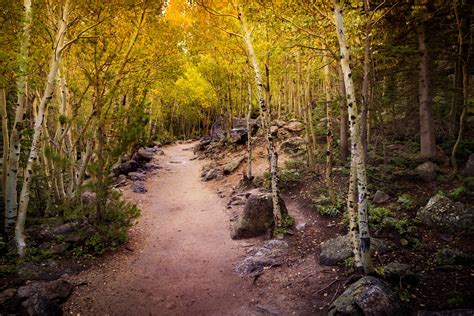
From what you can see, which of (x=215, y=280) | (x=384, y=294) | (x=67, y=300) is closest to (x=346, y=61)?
(x=384, y=294)

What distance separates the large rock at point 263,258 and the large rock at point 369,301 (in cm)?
277

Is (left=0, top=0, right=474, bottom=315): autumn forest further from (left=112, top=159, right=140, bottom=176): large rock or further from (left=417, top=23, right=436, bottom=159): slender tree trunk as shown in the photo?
(left=112, top=159, right=140, bottom=176): large rock

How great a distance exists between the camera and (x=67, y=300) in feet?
22.1

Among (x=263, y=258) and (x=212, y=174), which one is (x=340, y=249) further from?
(x=212, y=174)

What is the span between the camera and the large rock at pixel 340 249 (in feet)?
23.4

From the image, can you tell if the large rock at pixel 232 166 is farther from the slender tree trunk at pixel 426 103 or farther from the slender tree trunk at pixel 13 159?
the slender tree trunk at pixel 13 159

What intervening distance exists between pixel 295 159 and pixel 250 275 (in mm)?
9266

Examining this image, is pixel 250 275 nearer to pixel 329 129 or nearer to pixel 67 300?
pixel 67 300

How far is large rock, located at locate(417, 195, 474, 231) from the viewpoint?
712 centimetres

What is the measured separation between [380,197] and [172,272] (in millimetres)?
6929

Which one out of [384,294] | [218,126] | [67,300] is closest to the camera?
[384,294]

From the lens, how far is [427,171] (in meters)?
9.98

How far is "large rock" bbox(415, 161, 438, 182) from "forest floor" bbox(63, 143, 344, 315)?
12.0 feet

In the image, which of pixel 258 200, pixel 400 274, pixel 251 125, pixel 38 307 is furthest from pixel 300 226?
pixel 251 125
